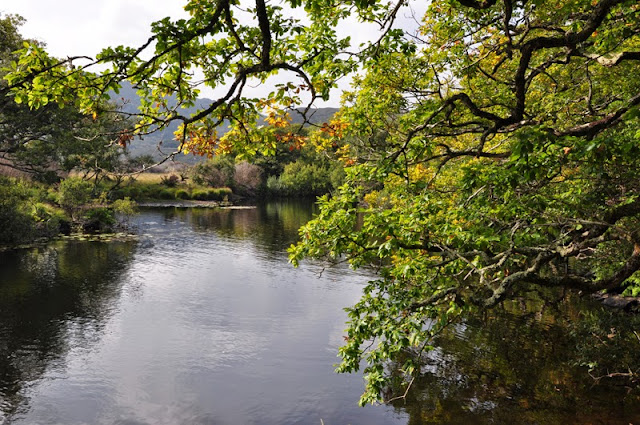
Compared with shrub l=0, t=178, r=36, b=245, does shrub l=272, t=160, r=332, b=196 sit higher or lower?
higher

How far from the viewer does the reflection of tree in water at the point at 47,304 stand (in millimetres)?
15875

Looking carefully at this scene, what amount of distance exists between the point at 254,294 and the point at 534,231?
19060mm

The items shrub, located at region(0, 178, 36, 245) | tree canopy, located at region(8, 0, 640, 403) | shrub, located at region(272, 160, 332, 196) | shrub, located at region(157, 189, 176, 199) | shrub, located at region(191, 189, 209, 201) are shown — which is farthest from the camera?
shrub, located at region(272, 160, 332, 196)

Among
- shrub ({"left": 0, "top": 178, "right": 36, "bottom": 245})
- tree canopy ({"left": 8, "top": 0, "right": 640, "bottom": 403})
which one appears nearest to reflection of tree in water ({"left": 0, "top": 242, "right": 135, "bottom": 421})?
shrub ({"left": 0, "top": 178, "right": 36, "bottom": 245})

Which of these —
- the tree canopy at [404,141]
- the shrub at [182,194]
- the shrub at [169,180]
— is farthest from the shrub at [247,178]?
the tree canopy at [404,141]

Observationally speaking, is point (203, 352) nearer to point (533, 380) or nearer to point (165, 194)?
point (533, 380)

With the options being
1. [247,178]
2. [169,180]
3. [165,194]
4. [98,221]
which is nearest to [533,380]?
[98,221]

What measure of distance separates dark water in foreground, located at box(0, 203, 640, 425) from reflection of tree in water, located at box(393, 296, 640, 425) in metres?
0.06

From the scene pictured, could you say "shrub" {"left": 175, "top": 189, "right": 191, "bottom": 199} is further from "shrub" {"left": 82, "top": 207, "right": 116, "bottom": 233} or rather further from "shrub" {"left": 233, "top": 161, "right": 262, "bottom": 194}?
"shrub" {"left": 82, "top": 207, "right": 116, "bottom": 233}

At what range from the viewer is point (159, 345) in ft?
60.8

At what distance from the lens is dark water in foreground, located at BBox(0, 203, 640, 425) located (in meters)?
13.8

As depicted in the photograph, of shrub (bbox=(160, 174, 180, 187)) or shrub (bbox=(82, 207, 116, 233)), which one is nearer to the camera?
shrub (bbox=(82, 207, 116, 233))

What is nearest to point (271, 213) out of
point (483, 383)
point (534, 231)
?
point (483, 383)

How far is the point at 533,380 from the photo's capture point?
15.4 meters
